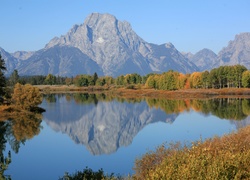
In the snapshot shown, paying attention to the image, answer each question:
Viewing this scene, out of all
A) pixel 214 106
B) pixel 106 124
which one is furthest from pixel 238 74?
pixel 106 124

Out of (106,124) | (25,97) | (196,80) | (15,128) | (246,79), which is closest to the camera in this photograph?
(15,128)

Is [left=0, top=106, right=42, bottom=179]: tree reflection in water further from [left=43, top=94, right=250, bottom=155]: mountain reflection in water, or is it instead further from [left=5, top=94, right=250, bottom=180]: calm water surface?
[left=43, top=94, right=250, bottom=155]: mountain reflection in water

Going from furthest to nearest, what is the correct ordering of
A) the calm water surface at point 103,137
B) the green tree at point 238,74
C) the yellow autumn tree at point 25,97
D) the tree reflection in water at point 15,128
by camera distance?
the green tree at point 238,74 → the yellow autumn tree at point 25,97 → the tree reflection in water at point 15,128 → the calm water surface at point 103,137

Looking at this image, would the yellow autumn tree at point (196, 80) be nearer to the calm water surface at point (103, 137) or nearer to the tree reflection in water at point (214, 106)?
the tree reflection in water at point (214, 106)

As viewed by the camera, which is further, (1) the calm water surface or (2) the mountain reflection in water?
(2) the mountain reflection in water

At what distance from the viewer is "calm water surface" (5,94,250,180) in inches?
1391

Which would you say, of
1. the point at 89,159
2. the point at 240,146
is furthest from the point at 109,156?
the point at 240,146

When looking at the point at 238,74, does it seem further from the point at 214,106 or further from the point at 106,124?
the point at 106,124

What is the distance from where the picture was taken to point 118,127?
68.4 m

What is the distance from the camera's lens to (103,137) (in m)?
56.1

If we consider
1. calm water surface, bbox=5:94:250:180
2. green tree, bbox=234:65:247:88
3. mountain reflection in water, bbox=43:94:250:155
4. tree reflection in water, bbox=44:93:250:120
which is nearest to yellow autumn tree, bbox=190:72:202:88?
green tree, bbox=234:65:247:88

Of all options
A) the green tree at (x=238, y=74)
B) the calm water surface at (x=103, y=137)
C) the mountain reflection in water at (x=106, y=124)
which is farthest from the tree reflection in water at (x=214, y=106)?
the green tree at (x=238, y=74)

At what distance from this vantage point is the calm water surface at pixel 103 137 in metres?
35.3

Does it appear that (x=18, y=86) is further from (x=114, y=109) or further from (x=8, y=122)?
(x=114, y=109)
